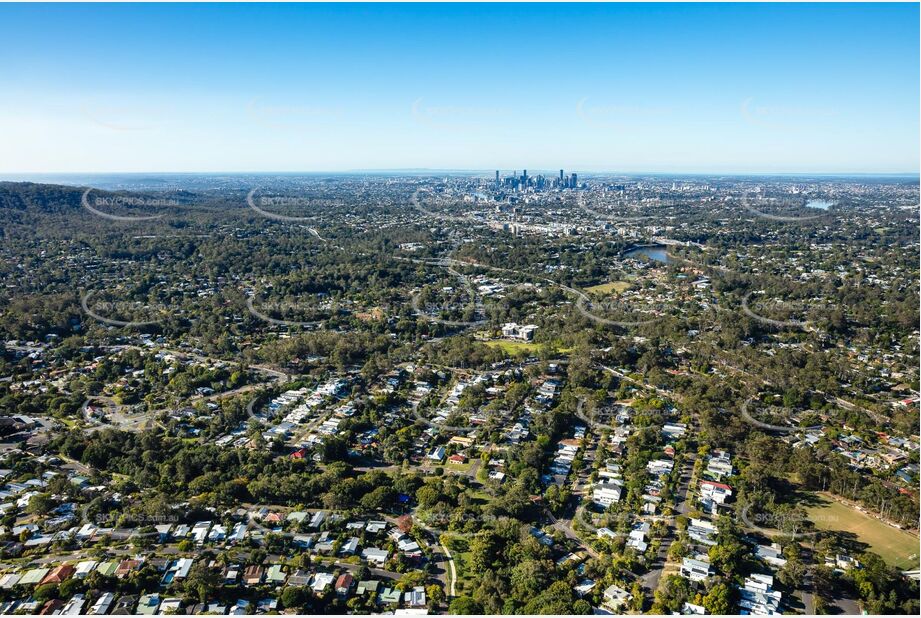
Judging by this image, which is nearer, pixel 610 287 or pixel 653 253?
pixel 610 287

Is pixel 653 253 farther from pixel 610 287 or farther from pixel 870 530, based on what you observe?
pixel 870 530

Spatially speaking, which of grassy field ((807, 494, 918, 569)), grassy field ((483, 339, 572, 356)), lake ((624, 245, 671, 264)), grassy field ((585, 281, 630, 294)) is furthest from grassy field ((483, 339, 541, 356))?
lake ((624, 245, 671, 264))

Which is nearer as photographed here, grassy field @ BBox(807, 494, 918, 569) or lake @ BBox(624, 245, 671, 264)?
grassy field @ BBox(807, 494, 918, 569)

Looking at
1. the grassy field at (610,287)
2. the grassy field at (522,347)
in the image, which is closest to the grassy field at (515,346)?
the grassy field at (522,347)

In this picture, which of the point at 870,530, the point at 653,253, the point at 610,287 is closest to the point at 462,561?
the point at 870,530

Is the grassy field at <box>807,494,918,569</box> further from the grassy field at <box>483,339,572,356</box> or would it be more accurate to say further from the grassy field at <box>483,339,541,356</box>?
the grassy field at <box>483,339,541,356</box>

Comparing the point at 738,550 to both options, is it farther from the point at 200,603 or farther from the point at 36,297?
the point at 36,297
